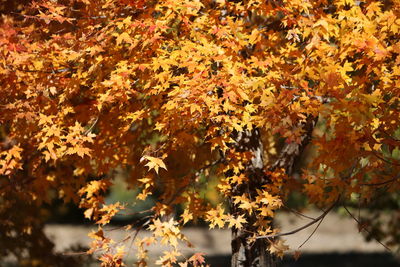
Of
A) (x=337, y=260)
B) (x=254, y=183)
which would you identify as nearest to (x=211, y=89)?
(x=254, y=183)

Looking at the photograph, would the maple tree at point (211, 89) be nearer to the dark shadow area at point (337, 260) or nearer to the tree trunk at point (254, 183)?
the tree trunk at point (254, 183)

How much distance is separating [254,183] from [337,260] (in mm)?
9930

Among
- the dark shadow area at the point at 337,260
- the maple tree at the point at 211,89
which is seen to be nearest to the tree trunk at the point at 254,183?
the maple tree at the point at 211,89

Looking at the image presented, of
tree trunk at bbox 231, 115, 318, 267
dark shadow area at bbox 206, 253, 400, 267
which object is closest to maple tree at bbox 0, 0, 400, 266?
tree trunk at bbox 231, 115, 318, 267

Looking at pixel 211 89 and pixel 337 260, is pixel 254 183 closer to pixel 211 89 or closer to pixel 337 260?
pixel 211 89

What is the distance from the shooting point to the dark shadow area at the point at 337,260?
1423 cm

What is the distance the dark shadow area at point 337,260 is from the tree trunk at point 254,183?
7415 mm

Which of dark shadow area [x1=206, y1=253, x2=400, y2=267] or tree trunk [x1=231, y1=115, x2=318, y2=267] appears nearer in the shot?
tree trunk [x1=231, y1=115, x2=318, y2=267]

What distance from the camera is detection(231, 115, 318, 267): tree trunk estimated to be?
6.27 meters

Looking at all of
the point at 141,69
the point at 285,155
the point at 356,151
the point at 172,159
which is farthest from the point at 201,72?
the point at 172,159

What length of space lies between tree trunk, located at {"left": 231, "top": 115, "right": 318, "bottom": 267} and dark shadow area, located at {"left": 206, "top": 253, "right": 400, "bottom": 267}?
24.3 ft

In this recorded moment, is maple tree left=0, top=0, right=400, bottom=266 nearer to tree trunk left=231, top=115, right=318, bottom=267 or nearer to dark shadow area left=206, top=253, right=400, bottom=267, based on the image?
tree trunk left=231, top=115, right=318, bottom=267

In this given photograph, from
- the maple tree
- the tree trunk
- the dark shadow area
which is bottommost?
the dark shadow area

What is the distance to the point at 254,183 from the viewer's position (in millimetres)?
6324
